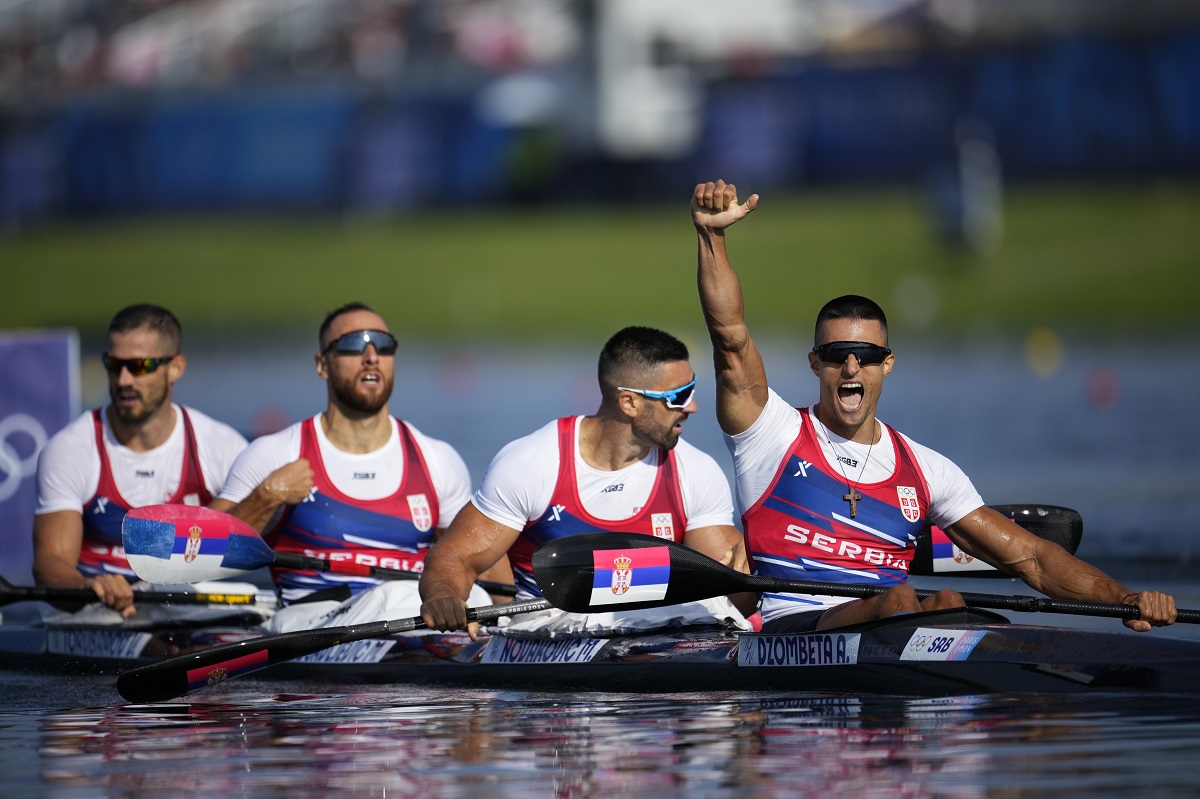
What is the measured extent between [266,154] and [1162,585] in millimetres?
35400

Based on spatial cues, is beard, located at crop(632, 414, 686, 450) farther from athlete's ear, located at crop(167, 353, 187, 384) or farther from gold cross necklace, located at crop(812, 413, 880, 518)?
athlete's ear, located at crop(167, 353, 187, 384)

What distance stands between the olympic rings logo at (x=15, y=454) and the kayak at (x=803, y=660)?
4.02 meters

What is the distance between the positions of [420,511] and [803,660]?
255 centimetres

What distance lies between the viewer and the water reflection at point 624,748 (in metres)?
5.83

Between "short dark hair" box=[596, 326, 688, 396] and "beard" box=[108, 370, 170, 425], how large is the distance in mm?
3061

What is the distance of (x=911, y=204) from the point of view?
39.3 meters

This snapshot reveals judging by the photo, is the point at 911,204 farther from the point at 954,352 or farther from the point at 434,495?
the point at 434,495

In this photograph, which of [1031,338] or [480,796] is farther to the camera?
[1031,338]

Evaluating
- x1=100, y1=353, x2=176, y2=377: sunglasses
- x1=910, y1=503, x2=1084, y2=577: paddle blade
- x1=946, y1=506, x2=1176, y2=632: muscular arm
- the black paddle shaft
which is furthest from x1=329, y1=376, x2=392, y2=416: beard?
x1=946, y1=506, x2=1176, y2=632: muscular arm

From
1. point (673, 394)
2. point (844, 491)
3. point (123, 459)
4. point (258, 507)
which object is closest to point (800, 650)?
point (844, 491)

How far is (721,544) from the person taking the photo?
813cm

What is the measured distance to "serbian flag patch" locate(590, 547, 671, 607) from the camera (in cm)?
753

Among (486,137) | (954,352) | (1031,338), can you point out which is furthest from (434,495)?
(486,137)

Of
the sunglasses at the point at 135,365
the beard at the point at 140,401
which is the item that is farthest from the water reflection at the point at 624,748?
the sunglasses at the point at 135,365
